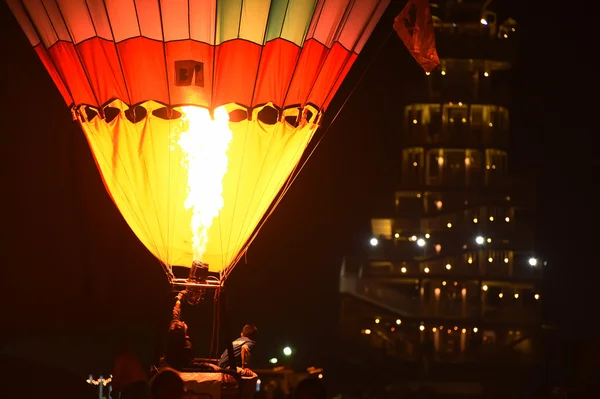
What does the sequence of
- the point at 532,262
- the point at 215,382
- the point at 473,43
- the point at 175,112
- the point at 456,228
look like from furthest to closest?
the point at 473,43, the point at 456,228, the point at 532,262, the point at 175,112, the point at 215,382

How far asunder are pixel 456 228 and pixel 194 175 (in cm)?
2500

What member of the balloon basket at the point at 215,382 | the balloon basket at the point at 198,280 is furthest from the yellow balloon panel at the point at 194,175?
the balloon basket at the point at 215,382

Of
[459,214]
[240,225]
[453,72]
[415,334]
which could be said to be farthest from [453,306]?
[240,225]

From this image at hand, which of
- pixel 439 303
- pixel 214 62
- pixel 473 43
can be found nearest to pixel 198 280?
pixel 214 62

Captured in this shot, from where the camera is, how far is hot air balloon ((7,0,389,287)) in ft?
27.8

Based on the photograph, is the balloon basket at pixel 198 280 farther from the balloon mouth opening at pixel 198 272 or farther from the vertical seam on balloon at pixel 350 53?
the vertical seam on balloon at pixel 350 53

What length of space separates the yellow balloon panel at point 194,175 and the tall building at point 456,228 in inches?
857

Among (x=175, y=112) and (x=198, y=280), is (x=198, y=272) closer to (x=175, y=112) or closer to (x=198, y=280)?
(x=198, y=280)

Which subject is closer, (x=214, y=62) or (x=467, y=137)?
(x=214, y=62)

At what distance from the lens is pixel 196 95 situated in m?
8.60

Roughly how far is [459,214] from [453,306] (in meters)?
3.54

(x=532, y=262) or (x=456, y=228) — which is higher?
(x=456, y=228)

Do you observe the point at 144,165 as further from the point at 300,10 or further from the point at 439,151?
the point at 439,151

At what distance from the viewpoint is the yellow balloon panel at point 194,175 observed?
28.4ft
